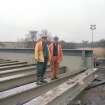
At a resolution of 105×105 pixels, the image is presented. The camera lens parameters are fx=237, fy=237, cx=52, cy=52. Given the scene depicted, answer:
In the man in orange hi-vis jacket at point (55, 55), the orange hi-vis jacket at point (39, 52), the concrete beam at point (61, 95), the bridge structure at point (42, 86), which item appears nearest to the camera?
the concrete beam at point (61, 95)

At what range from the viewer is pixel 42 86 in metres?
6.87

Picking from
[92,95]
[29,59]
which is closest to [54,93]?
[92,95]

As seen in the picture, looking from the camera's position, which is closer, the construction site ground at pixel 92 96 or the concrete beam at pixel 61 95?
the concrete beam at pixel 61 95

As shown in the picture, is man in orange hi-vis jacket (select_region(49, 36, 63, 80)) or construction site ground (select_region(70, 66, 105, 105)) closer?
construction site ground (select_region(70, 66, 105, 105))

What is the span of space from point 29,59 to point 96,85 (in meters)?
4.56

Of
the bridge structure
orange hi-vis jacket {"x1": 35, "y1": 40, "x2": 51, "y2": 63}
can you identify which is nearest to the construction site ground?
the bridge structure

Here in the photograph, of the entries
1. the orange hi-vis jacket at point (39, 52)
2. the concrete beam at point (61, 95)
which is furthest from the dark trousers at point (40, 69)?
the concrete beam at point (61, 95)

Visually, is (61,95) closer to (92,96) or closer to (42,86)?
(42,86)

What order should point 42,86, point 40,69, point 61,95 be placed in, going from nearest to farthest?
point 61,95 → point 42,86 → point 40,69

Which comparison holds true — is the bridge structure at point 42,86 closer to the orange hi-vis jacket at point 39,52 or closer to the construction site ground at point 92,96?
the construction site ground at point 92,96

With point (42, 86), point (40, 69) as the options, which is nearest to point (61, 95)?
point (42, 86)

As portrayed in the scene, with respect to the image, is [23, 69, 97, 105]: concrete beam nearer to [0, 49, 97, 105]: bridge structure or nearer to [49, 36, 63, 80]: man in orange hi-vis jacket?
[0, 49, 97, 105]: bridge structure

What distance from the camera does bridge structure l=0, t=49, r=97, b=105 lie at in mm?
5588

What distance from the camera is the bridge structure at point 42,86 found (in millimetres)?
5588
